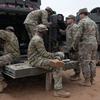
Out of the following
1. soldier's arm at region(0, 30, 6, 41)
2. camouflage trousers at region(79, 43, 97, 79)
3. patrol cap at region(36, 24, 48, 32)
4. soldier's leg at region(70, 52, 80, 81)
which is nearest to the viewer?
patrol cap at region(36, 24, 48, 32)

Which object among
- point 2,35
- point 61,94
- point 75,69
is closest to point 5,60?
point 2,35

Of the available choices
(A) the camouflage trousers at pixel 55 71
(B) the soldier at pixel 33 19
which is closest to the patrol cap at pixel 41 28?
(A) the camouflage trousers at pixel 55 71

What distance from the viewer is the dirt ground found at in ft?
20.5

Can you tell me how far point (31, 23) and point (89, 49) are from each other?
1.71 metres

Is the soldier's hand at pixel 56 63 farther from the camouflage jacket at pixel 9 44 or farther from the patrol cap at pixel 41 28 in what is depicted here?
the camouflage jacket at pixel 9 44

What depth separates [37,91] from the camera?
6.64m

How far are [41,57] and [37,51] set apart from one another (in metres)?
0.16

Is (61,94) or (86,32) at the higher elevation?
(86,32)

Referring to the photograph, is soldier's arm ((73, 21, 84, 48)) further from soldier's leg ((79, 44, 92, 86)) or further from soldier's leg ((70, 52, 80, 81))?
soldier's leg ((70, 52, 80, 81))

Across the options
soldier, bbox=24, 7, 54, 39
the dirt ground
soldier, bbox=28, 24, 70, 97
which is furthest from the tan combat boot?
soldier, bbox=24, 7, 54, 39

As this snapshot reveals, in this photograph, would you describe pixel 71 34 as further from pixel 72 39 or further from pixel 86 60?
pixel 86 60

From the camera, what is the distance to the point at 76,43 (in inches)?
283

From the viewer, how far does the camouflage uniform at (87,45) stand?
23.2 ft

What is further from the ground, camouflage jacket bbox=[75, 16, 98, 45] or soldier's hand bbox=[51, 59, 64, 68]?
camouflage jacket bbox=[75, 16, 98, 45]
